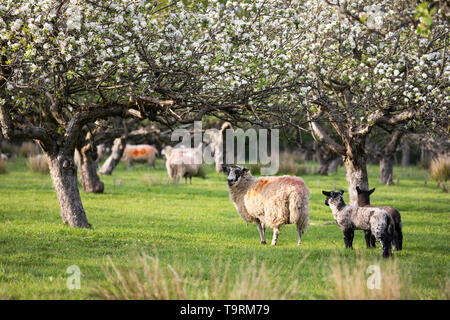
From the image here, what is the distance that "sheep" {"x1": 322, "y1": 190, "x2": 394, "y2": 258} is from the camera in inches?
403

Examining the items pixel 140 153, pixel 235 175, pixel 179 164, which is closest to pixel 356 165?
pixel 235 175

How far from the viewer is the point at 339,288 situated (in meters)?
7.00

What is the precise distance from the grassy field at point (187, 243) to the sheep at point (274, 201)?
0.60 m

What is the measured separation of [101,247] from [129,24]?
4792 mm

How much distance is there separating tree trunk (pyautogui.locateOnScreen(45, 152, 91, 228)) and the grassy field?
375 millimetres

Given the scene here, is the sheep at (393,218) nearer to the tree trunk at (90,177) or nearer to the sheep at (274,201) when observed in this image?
the sheep at (274,201)

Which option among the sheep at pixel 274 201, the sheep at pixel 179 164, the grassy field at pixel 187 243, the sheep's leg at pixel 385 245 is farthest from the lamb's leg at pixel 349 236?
the sheep at pixel 179 164

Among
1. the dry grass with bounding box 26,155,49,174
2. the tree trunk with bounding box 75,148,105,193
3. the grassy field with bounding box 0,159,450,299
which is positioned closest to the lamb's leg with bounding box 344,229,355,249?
the grassy field with bounding box 0,159,450,299

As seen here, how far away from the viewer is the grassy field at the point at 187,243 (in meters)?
8.38

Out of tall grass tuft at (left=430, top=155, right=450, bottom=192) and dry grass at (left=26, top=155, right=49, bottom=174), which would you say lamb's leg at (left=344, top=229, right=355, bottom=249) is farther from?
dry grass at (left=26, top=155, right=49, bottom=174)

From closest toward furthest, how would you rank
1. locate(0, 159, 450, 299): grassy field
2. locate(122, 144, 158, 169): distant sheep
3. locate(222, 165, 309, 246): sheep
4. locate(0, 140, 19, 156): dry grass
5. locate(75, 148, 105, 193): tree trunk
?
1. locate(0, 159, 450, 299): grassy field
2. locate(222, 165, 309, 246): sheep
3. locate(75, 148, 105, 193): tree trunk
4. locate(122, 144, 158, 169): distant sheep
5. locate(0, 140, 19, 156): dry grass

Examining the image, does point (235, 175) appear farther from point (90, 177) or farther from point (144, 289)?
point (90, 177)

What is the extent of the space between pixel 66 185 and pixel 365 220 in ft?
24.7

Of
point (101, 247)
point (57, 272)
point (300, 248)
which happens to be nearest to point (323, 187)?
point (300, 248)
